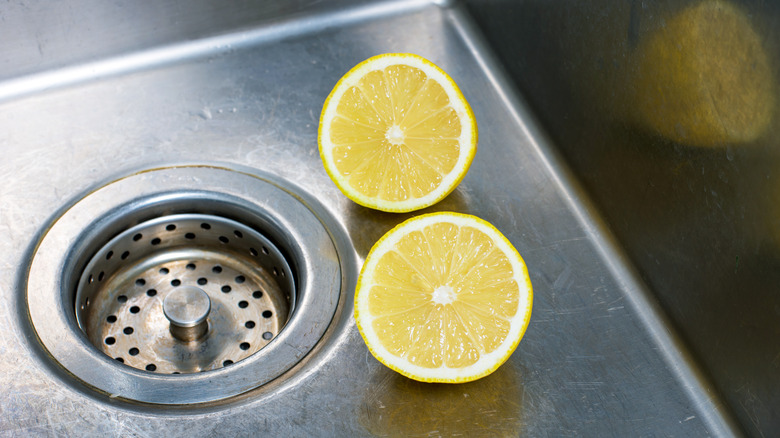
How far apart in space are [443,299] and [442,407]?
0.12 m

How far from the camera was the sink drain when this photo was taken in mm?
917

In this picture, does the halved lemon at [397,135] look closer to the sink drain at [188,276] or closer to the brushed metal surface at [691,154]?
the sink drain at [188,276]

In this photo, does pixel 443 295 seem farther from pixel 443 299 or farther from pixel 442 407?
pixel 442 407

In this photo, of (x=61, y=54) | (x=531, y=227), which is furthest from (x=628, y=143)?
(x=61, y=54)

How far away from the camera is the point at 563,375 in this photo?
886 mm

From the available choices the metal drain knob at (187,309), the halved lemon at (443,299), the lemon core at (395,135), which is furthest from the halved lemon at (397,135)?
the metal drain knob at (187,309)

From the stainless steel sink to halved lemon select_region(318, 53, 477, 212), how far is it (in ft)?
0.18

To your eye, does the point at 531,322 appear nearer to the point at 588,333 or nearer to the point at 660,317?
the point at 588,333

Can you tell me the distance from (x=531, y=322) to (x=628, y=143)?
280 mm

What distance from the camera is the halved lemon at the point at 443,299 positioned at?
840 mm

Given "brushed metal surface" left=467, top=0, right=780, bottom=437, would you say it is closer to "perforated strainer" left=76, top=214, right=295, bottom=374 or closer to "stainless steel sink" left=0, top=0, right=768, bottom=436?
"stainless steel sink" left=0, top=0, right=768, bottom=436

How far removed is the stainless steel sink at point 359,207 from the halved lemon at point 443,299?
5cm

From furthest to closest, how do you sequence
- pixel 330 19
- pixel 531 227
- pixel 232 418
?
1. pixel 330 19
2. pixel 531 227
3. pixel 232 418

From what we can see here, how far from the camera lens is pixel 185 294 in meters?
1.03
